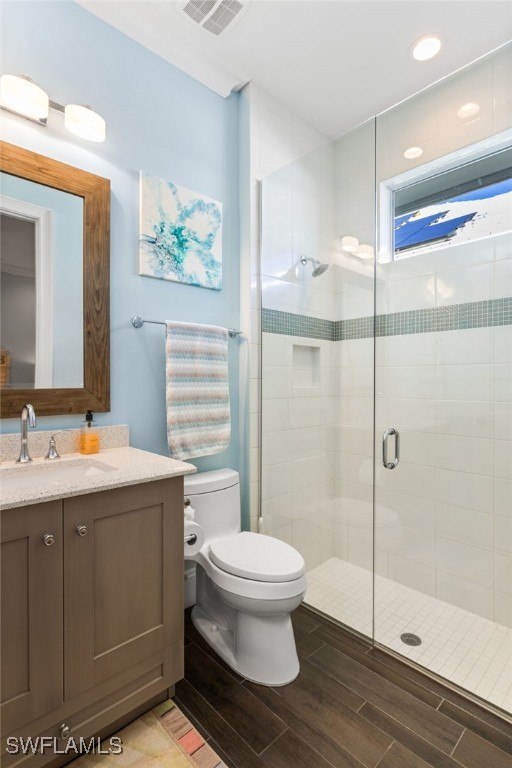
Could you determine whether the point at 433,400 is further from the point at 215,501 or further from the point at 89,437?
the point at 89,437

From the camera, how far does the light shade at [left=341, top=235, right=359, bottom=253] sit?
2.12 metres

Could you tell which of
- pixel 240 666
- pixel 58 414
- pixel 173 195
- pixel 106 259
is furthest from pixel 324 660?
pixel 173 195

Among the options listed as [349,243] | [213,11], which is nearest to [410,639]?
[349,243]

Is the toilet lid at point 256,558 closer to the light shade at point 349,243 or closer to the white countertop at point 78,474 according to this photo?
the white countertop at point 78,474

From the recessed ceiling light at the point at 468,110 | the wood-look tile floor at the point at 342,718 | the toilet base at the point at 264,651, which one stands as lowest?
the wood-look tile floor at the point at 342,718

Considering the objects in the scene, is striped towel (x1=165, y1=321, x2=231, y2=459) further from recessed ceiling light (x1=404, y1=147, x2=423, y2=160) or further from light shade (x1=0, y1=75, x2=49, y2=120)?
recessed ceiling light (x1=404, y1=147, x2=423, y2=160)

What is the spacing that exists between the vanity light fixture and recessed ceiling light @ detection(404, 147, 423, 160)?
162 centimetres

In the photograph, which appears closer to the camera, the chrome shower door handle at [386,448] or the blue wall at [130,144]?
the blue wall at [130,144]

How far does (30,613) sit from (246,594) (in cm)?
75

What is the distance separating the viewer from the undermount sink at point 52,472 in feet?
4.05

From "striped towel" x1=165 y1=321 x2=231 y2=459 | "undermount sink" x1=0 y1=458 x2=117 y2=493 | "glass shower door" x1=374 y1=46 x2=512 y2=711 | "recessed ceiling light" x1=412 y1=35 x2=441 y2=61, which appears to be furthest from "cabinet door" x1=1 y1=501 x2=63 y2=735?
"recessed ceiling light" x1=412 y1=35 x2=441 y2=61

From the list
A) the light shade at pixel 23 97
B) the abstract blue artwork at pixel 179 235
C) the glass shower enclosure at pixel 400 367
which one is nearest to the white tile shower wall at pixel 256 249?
the glass shower enclosure at pixel 400 367

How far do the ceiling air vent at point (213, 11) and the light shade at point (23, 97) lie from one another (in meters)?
0.79

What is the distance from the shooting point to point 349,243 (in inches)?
84.9
